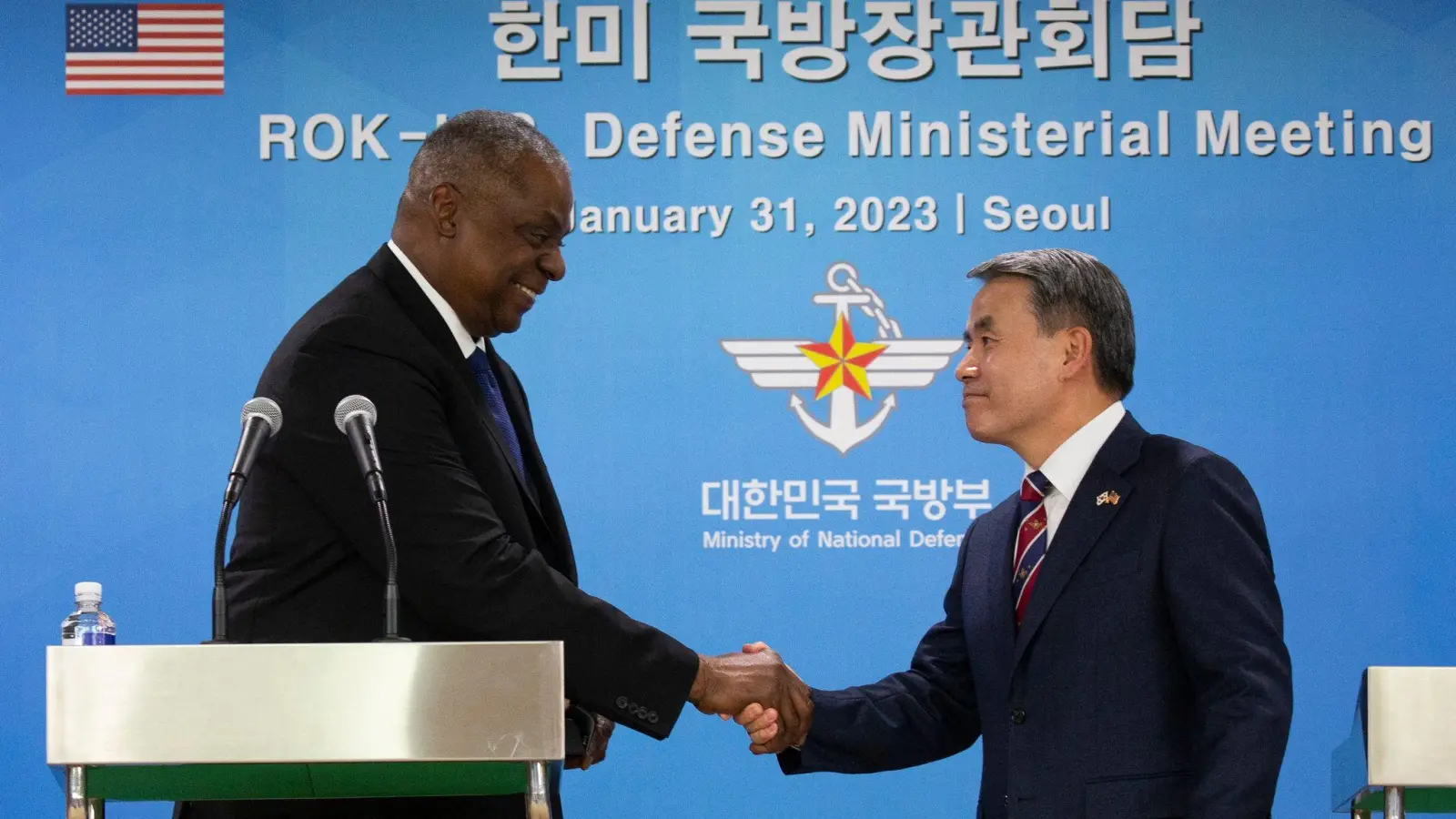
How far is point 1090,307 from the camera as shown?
2.87m

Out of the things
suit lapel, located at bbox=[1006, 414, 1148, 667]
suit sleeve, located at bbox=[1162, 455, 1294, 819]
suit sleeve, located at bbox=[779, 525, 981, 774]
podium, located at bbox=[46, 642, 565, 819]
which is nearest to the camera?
podium, located at bbox=[46, 642, 565, 819]

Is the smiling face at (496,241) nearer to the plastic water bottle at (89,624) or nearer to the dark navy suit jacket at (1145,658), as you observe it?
the dark navy suit jacket at (1145,658)

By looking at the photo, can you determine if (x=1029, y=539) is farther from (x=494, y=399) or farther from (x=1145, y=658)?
(x=494, y=399)

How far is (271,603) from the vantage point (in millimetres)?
2508

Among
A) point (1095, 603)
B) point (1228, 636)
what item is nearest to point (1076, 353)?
point (1095, 603)

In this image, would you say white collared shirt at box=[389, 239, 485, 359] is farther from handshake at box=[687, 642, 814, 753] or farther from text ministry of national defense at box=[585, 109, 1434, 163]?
text ministry of national defense at box=[585, 109, 1434, 163]

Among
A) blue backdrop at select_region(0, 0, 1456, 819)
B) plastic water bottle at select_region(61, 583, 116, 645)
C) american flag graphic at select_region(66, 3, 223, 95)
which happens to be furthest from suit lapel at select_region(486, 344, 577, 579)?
american flag graphic at select_region(66, 3, 223, 95)

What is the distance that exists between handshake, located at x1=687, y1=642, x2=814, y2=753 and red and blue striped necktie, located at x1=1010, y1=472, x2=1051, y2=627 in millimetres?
506

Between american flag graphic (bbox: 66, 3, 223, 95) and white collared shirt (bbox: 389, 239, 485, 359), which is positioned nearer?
white collared shirt (bbox: 389, 239, 485, 359)

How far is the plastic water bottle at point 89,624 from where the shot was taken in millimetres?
4480

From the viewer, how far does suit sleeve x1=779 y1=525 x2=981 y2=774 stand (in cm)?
309

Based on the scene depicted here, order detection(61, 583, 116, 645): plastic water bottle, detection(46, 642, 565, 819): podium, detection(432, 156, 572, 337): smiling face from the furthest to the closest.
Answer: detection(61, 583, 116, 645): plastic water bottle < detection(432, 156, 572, 337): smiling face < detection(46, 642, 565, 819): podium

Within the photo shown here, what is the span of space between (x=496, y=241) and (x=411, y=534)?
2.17ft

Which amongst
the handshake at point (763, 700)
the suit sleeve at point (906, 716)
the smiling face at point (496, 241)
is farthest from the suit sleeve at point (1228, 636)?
the smiling face at point (496, 241)
